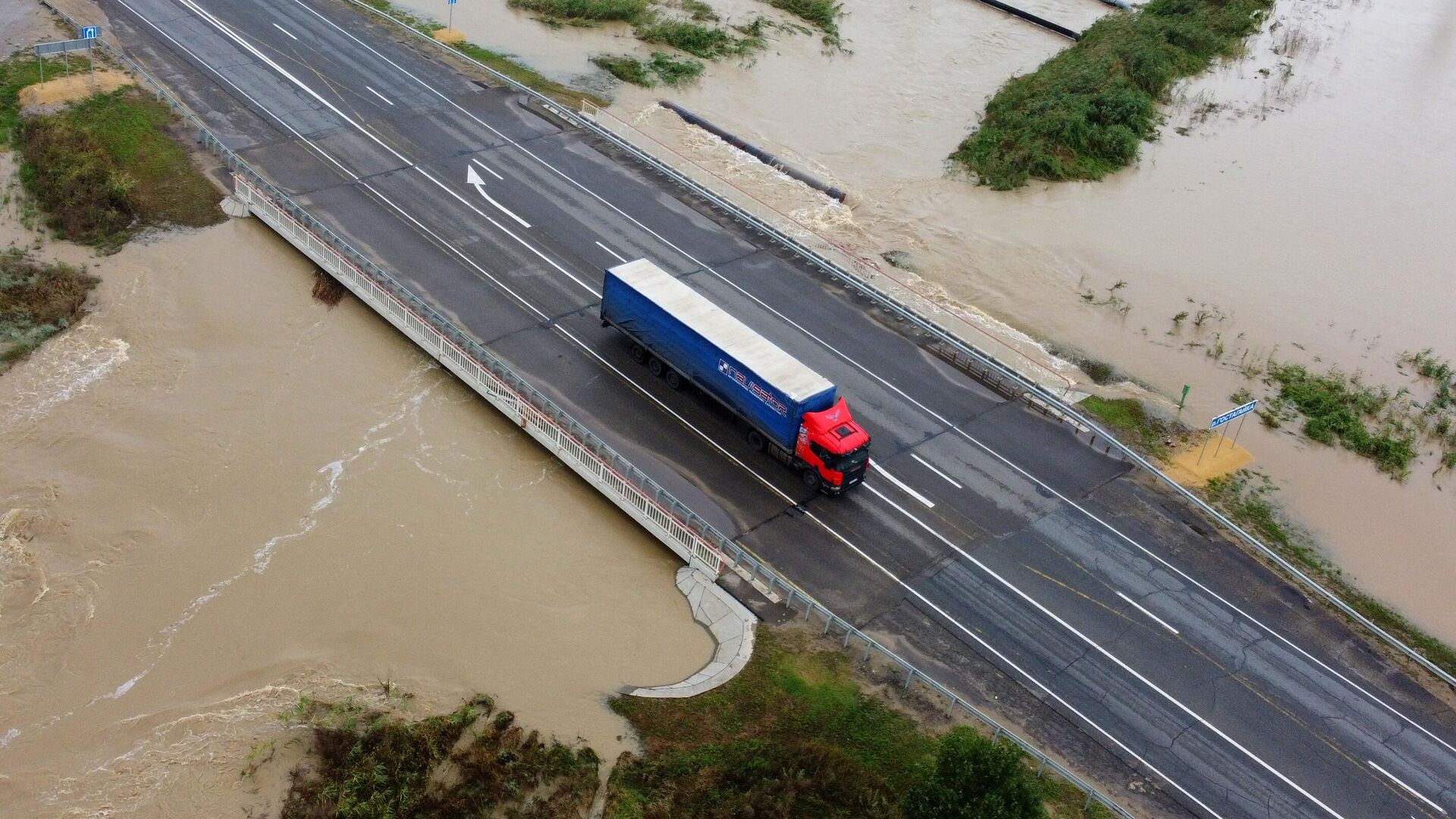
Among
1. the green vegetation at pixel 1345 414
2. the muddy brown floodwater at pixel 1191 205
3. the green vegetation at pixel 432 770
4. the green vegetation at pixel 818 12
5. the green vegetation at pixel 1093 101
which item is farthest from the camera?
the green vegetation at pixel 818 12

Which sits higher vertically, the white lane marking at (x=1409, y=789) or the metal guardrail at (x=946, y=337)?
the metal guardrail at (x=946, y=337)

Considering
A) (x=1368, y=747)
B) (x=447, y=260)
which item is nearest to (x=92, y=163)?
(x=447, y=260)

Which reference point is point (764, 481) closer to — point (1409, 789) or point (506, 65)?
point (1409, 789)

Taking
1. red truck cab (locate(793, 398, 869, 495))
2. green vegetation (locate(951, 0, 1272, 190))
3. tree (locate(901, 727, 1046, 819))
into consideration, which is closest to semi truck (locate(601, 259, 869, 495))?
red truck cab (locate(793, 398, 869, 495))

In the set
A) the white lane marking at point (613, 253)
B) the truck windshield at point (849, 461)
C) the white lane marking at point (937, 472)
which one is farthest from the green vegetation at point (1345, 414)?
the white lane marking at point (613, 253)

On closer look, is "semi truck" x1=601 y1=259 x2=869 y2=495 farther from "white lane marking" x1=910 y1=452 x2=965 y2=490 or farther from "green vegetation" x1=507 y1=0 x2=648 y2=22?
"green vegetation" x1=507 y1=0 x2=648 y2=22

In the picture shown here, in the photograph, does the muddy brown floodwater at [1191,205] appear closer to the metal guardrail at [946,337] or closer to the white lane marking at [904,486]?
the metal guardrail at [946,337]

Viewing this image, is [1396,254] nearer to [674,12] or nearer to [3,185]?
[674,12]
